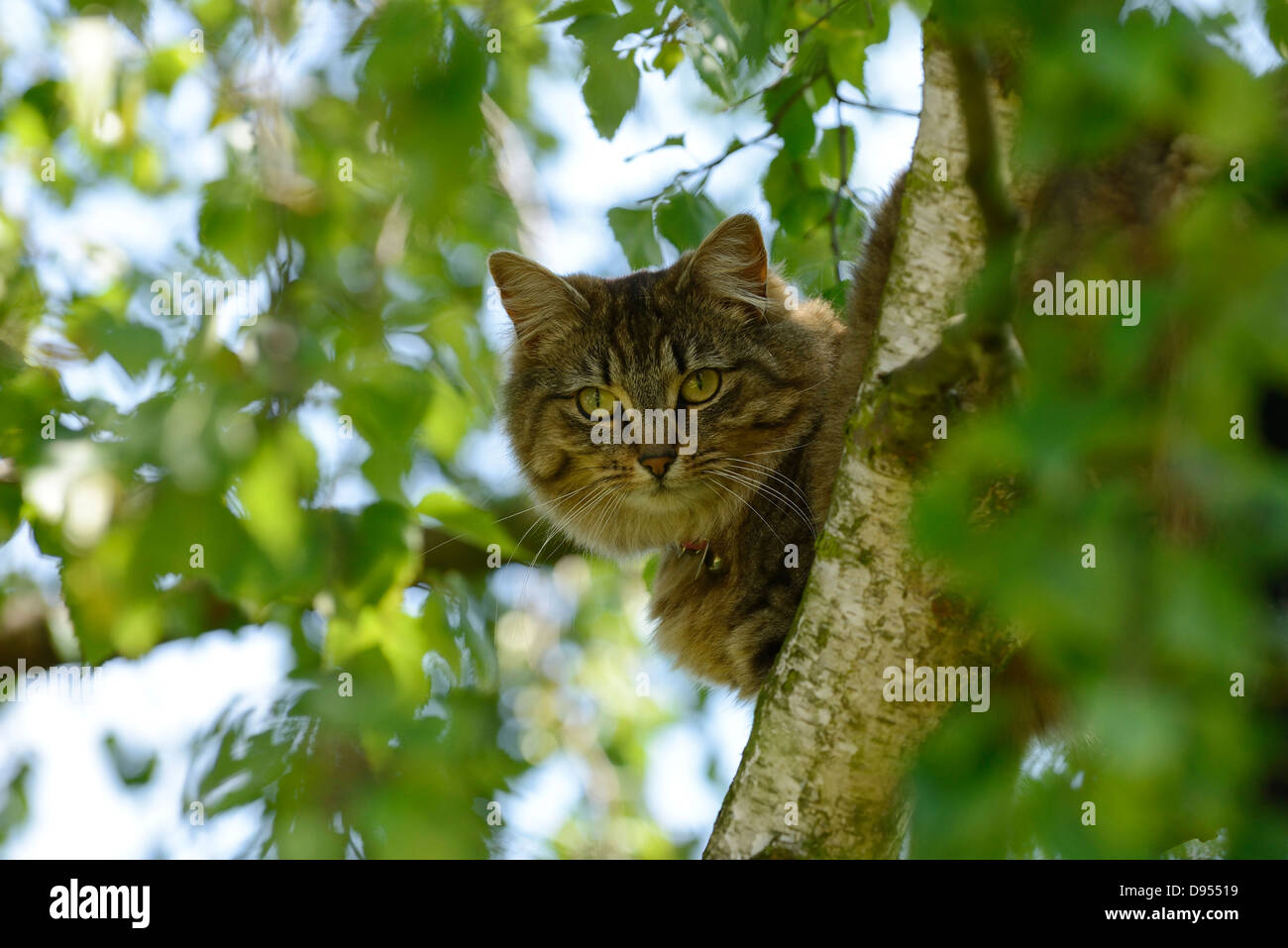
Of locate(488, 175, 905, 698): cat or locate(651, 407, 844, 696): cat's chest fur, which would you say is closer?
locate(651, 407, 844, 696): cat's chest fur

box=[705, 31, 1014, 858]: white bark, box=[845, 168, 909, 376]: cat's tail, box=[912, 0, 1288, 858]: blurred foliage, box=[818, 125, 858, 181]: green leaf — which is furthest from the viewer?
box=[818, 125, 858, 181]: green leaf

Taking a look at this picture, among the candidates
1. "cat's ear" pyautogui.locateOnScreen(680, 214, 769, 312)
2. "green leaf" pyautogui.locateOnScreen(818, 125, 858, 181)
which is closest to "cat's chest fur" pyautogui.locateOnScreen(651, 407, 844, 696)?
"cat's ear" pyautogui.locateOnScreen(680, 214, 769, 312)

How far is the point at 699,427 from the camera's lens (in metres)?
2.80

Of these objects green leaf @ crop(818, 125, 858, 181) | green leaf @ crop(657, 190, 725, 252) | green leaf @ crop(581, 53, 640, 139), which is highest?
green leaf @ crop(818, 125, 858, 181)

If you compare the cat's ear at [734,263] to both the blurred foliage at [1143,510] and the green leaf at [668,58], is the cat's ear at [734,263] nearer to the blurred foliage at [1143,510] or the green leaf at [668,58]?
the green leaf at [668,58]

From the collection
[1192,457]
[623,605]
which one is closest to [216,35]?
[1192,457]

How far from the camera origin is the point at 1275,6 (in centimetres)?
104

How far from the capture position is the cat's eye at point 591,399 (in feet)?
9.68

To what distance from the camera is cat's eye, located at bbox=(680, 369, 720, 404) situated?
9.45ft

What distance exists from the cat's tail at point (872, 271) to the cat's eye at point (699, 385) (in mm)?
661

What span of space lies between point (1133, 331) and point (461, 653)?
1.11 meters

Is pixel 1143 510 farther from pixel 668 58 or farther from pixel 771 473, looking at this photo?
pixel 668 58

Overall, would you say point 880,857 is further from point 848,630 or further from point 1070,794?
point 1070,794

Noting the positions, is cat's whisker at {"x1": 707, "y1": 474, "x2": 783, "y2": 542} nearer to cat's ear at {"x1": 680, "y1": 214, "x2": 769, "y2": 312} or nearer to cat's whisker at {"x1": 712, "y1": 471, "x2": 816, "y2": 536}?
cat's whisker at {"x1": 712, "y1": 471, "x2": 816, "y2": 536}
